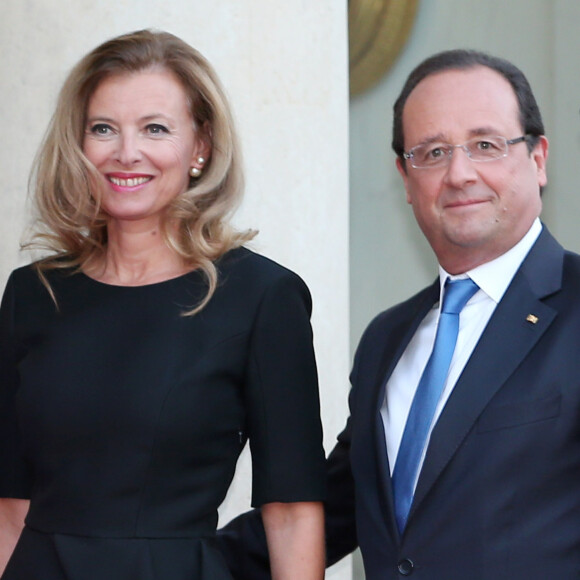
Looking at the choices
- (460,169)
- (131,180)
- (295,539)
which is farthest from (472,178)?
(295,539)

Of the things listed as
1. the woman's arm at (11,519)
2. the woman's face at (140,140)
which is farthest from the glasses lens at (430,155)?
the woman's arm at (11,519)

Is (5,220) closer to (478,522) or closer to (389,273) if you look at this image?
(389,273)

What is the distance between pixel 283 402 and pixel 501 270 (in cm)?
50

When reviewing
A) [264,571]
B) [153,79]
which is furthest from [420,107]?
[264,571]

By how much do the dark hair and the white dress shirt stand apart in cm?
21

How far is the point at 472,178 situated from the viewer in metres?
2.46

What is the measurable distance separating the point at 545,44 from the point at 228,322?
2145mm

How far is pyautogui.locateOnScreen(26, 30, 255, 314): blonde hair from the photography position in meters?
2.58

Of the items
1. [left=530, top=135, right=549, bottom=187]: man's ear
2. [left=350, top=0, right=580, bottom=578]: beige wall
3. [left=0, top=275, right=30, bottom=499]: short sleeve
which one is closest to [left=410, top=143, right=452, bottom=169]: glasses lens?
[left=530, top=135, right=549, bottom=187]: man's ear

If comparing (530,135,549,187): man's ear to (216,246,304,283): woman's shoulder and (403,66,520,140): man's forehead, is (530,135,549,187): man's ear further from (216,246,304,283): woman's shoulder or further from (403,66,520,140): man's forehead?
(216,246,304,283): woman's shoulder

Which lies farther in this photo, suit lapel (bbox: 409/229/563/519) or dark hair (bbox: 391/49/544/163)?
dark hair (bbox: 391/49/544/163)

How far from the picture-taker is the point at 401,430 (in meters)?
2.46

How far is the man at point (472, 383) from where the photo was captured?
7.18ft

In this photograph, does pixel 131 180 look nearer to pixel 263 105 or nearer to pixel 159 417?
pixel 159 417
